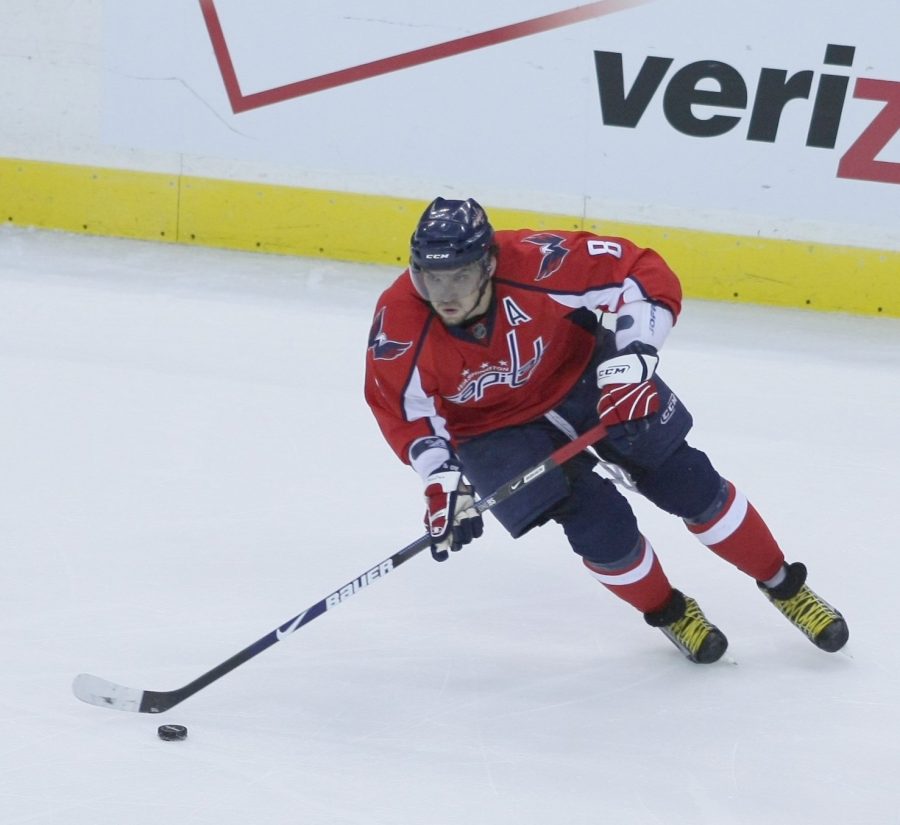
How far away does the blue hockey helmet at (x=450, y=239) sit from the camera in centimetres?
237

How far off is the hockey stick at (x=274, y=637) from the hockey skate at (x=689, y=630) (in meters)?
0.39

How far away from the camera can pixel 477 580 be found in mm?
3047

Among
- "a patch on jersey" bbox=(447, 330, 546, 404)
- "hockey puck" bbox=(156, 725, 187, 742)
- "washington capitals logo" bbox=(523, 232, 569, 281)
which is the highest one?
"washington capitals logo" bbox=(523, 232, 569, 281)

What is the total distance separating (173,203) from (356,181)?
755 mm

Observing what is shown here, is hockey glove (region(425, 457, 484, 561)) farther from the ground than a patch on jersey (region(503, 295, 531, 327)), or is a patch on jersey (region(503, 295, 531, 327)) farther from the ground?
a patch on jersey (region(503, 295, 531, 327))

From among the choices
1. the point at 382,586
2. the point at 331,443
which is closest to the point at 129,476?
the point at 331,443

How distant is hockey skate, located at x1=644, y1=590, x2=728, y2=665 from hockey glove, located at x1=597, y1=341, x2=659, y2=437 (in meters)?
0.43

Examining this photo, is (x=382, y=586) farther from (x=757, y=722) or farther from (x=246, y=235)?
(x=246, y=235)

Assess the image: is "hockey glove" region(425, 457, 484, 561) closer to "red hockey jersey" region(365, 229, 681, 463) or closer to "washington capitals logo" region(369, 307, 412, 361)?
"red hockey jersey" region(365, 229, 681, 463)

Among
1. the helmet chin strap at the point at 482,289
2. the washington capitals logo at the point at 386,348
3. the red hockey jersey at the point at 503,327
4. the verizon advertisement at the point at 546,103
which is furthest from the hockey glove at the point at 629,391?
the verizon advertisement at the point at 546,103

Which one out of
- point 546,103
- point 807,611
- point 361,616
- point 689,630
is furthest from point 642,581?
point 546,103

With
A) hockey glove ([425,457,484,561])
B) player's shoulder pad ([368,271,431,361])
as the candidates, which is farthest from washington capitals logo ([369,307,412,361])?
hockey glove ([425,457,484,561])

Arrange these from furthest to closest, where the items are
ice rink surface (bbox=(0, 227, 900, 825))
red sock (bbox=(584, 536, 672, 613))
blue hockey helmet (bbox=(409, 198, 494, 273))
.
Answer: red sock (bbox=(584, 536, 672, 613))
blue hockey helmet (bbox=(409, 198, 494, 273))
ice rink surface (bbox=(0, 227, 900, 825))

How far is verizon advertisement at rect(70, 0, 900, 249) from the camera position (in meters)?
4.97
